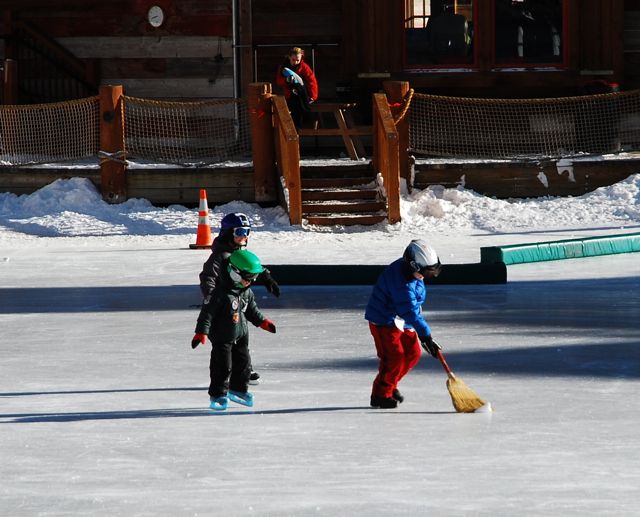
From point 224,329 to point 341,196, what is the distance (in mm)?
10593

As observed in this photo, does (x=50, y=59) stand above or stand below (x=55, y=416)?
above

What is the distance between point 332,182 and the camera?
774 inches

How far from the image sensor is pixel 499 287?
46.1 ft

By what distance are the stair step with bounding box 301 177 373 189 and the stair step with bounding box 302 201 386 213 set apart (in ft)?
2.21

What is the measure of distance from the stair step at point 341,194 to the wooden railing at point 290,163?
0.37 metres

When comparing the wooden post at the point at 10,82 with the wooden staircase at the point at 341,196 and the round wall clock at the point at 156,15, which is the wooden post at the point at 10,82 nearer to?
the round wall clock at the point at 156,15

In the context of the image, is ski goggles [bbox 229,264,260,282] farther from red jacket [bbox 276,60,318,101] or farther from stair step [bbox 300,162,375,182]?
red jacket [bbox 276,60,318,101]

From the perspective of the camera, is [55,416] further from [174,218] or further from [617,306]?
[174,218]

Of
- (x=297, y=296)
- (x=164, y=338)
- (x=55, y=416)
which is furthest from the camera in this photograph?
(x=297, y=296)

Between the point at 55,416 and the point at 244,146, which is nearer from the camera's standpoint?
the point at 55,416

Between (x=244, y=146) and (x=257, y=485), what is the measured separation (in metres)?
15.0

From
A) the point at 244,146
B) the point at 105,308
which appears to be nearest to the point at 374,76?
the point at 244,146

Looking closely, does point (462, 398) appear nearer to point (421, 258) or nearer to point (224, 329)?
point (421, 258)

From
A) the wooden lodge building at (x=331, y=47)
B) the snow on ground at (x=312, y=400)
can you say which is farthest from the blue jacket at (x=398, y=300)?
the wooden lodge building at (x=331, y=47)
